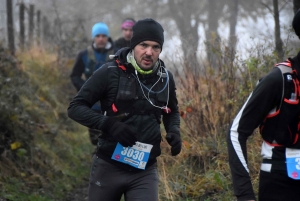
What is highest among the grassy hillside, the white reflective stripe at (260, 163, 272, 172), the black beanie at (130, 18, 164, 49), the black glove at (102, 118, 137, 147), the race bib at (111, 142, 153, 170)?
the black beanie at (130, 18, 164, 49)

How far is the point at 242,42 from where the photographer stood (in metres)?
7.59

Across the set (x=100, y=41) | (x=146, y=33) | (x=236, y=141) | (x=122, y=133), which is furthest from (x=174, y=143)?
(x=100, y=41)

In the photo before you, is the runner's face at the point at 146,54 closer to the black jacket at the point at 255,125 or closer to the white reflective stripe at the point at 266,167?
the black jacket at the point at 255,125

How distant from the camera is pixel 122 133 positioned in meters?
4.16

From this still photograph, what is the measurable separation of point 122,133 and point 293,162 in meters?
1.33

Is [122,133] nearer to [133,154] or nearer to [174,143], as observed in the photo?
[133,154]

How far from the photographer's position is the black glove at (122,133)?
164 inches

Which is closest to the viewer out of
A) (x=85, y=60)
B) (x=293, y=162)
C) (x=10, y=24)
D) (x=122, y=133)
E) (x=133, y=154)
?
(x=293, y=162)

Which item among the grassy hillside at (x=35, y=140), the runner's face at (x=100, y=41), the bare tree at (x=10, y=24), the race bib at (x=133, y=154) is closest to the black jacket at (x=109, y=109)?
the race bib at (x=133, y=154)

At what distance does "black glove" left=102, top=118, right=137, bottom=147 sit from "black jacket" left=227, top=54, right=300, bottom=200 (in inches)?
39.3

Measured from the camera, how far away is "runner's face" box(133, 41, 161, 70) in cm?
441

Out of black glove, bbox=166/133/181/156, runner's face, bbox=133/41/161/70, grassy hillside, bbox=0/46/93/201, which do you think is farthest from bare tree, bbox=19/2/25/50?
black glove, bbox=166/133/181/156

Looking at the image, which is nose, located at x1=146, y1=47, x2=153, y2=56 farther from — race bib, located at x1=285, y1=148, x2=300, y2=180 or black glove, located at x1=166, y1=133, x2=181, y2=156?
race bib, located at x1=285, y1=148, x2=300, y2=180

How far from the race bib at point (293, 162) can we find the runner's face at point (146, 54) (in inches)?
58.3
